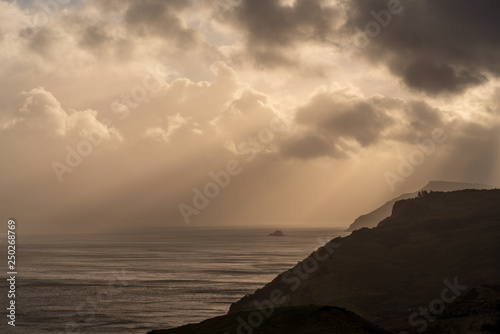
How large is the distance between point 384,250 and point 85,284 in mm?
100939

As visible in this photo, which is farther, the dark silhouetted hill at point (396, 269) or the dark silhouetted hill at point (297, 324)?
the dark silhouetted hill at point (396, 269)

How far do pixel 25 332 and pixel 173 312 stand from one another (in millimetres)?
36568

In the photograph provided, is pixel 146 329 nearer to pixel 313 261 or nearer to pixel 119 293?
pixel 119 293

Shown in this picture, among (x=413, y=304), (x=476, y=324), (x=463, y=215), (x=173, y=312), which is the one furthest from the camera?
(x=463, y=215)

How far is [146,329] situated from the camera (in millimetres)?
119188

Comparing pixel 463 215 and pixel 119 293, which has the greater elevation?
pixel 463 215

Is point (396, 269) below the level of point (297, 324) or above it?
below

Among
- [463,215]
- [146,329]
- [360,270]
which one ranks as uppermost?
[463,215]

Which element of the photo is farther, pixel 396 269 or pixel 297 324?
pixel 396 269

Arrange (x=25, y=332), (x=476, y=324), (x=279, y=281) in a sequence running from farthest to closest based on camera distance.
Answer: (x=279, y=281), (x=25, y=332), (x=476, y=324)

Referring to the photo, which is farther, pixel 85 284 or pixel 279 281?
pixel 85 284

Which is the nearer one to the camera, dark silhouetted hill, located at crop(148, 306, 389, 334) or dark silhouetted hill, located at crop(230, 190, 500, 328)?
dark silhouetted hill, located at crop(148, 306, 389, 334)

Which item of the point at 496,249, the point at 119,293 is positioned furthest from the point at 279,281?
the point at 496,249

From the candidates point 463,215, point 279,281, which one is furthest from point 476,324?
point 463,215
